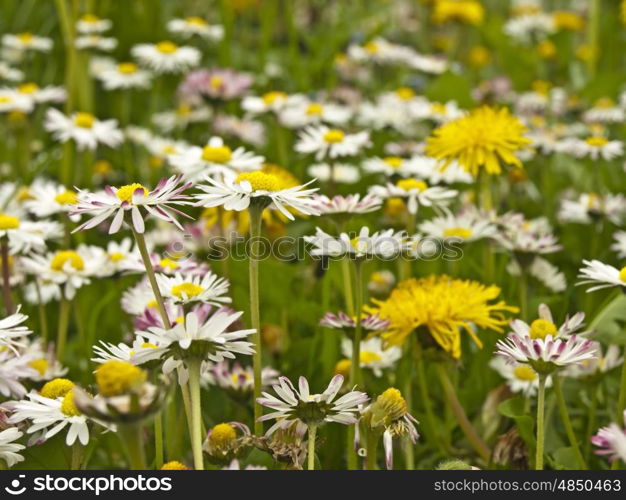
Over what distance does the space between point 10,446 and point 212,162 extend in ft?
2.40

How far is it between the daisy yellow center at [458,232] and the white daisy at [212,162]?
0.34 meters

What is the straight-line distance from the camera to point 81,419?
94 centimetres

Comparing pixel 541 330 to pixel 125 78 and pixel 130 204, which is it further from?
pixel 125 78

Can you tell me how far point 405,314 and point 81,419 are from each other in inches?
17.8

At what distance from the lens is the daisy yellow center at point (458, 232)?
149 cm

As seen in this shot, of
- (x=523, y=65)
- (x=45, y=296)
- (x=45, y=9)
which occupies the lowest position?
(x=45, y=296)

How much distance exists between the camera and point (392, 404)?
945 millimetres

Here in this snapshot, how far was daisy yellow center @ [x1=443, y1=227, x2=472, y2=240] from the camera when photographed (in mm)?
1491

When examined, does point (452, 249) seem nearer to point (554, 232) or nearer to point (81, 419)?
point (554, 232)

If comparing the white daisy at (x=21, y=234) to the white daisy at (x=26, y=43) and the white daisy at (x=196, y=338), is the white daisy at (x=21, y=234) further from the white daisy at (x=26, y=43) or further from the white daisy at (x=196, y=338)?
the white daisy at (x=26, y=43)

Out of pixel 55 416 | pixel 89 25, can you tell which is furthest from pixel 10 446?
pixel 89 25

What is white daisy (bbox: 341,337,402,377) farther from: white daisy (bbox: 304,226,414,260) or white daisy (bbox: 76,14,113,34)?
white daisy (bbox: 76,14,113,34)

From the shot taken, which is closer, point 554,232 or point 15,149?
point 554,232
